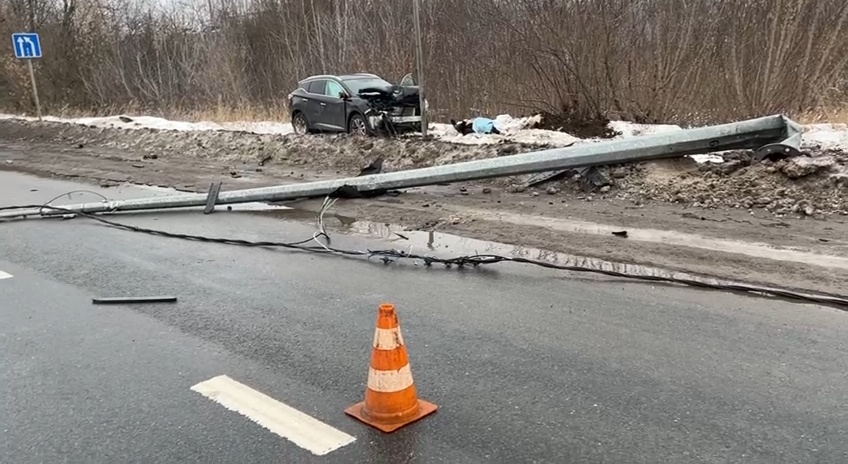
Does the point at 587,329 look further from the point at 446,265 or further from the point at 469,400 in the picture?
the point at 446,265

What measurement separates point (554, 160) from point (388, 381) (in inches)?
253

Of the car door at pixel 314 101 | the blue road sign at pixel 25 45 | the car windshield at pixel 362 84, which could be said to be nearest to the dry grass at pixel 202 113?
the car door at pixel 314 101

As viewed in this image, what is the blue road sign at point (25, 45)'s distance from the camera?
2340cm

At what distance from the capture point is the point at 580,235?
7727mm

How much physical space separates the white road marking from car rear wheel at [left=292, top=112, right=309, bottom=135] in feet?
50.6

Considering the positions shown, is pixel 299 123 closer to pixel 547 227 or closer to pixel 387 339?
pixel 547 227

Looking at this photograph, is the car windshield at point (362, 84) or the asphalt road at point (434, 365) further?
the car windshield at point (362, 84)

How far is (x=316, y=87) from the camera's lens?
18.3 meters

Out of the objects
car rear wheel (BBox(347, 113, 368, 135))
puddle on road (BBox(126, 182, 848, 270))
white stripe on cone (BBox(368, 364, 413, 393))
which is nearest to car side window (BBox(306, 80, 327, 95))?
car rear wheel (BBox(347, 113, 368, 135))

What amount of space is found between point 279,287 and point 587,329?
287 centimetres

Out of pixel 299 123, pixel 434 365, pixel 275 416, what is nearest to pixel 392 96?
pixel 299 123

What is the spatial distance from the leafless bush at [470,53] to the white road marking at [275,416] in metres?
13.4

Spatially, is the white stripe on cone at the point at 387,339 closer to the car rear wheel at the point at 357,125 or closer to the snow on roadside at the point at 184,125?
the car rear wheel at the point at 357,125

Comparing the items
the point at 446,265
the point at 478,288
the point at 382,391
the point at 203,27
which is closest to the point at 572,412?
the point at 382,391
